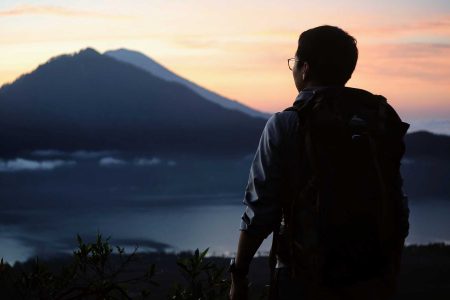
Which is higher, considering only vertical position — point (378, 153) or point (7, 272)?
point (378, 153)

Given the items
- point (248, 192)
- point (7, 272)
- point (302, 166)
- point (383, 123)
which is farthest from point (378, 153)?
point (7, 272)

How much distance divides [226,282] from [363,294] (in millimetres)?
868

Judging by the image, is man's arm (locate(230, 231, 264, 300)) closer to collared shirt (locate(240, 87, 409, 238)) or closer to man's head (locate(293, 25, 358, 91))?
collared shirt (locate(240, 87, 409, 238))

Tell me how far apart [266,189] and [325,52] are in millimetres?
775

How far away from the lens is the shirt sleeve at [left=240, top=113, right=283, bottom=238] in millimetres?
3816

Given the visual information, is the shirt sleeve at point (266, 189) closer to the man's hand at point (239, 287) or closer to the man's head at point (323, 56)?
the man's hand at point (239, 287)

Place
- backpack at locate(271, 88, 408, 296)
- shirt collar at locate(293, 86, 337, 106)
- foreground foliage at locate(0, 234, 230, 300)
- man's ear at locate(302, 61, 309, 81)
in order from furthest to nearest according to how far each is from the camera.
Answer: foreground foliage at locate(0, 234, 230, 300) → man's ear at locate(302, 61, 309, 81) → shirt collar at locate(293, 86, 337, 106) → backpack at locate(271, 88, 408, 296)

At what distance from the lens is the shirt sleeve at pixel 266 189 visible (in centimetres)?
382

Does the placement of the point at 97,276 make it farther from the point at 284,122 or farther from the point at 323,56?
the point at 323,56

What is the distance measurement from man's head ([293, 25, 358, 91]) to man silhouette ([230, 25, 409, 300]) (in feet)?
0.27

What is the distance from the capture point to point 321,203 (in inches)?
149

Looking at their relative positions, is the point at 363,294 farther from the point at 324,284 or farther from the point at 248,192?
the point at 248,192

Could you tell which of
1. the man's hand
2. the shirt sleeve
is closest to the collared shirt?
the shirt sleeve

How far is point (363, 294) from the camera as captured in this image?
394 centimetres
